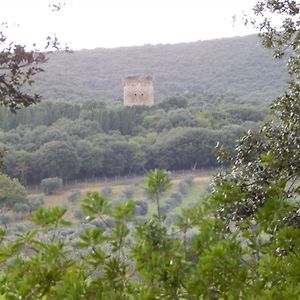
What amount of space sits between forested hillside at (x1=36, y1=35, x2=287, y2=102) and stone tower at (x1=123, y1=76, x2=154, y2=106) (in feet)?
22.6

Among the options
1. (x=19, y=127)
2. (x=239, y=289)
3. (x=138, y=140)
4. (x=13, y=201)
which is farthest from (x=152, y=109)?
(x=239, y=289)

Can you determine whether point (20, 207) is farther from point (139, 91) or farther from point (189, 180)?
point (139, 91)

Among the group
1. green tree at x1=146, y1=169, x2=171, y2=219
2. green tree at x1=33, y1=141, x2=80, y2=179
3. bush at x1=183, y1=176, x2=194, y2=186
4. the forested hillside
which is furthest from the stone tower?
green tree at x1=146, y1=169, x2=171, y2=219

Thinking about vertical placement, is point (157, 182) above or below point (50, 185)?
above

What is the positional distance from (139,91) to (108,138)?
12.3m

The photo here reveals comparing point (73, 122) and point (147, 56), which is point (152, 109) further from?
point (147, 56)

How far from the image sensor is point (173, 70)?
77188 mm

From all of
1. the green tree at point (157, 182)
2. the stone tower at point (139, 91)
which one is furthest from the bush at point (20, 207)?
the stone tower at point (139, 91)

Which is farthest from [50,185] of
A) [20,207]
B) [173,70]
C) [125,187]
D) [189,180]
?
[173,70]

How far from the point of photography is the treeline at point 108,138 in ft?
131

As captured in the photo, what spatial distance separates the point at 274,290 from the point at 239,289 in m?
Result: 0.14

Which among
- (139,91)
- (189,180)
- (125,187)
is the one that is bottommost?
(125,187)

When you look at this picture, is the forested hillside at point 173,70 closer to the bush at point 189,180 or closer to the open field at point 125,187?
the open field at point 125,187

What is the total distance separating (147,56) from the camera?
8300cm
